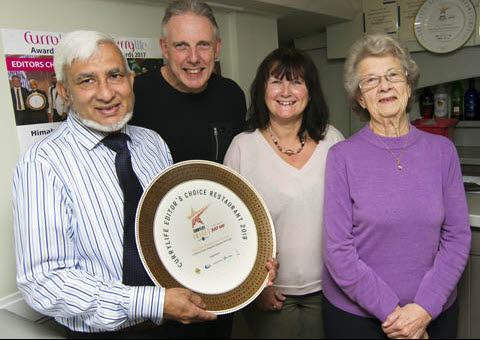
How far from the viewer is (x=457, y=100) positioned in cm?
300

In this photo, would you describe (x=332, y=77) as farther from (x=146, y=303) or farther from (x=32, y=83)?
(x=146, y=303)

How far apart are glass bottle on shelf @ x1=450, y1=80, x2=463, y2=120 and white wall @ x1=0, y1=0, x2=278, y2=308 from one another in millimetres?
1764

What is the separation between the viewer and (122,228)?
3.29ft

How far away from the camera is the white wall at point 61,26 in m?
1.18

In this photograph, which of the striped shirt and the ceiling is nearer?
the striped shirt

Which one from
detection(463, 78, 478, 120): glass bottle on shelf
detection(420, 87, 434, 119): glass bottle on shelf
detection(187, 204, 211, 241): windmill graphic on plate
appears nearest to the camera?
detection(187, 204, 211, 241): windmill graphic on plate

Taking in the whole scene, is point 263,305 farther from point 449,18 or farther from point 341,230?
point 449,18

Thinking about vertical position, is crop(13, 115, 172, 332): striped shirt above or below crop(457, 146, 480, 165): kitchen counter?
above

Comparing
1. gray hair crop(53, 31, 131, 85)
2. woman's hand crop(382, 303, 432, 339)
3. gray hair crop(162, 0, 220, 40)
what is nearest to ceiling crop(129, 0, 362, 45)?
gray hair crop(162, 0, 220, 40)

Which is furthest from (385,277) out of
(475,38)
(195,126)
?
(475,38)

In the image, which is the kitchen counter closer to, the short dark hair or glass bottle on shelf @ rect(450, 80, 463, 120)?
glass bottle on shelf @ rect(450, 80, 463, 120)

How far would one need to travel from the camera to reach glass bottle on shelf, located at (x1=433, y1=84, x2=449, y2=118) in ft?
9.90

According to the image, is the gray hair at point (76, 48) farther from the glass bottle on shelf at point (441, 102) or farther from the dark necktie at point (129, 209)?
the glass bottle on shelf at point (441, 102)

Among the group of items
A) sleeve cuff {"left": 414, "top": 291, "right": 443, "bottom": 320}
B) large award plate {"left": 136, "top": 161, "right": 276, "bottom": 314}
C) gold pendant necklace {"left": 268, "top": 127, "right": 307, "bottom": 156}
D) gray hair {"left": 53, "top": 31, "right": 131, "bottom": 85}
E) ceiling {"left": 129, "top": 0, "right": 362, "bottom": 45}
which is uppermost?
ceiling {"left": 129, "top": 0, "right": 362, "bottom": 45}
